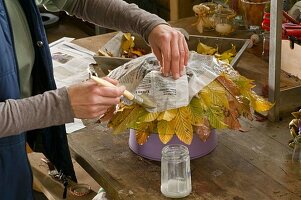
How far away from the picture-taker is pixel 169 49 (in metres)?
1.37

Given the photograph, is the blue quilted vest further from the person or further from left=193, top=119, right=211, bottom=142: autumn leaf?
left=193, top=119, right=211, bottom=142: autumn leaf

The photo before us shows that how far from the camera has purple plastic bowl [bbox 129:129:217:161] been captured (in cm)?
134

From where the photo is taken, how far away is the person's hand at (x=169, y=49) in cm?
135

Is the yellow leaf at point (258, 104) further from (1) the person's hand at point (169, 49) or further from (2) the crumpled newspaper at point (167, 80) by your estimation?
(1) the person's hand at point (169, 49)

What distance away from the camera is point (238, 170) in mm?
1309

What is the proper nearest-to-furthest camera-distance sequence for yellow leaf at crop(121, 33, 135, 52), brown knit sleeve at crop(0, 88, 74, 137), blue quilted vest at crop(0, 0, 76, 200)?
brown knit sleeve at crop(0, 88, 74, 137) → blue quilted vest at crop(0, 0, 76, 200) → yellow leaf at crop(121, 33, 135, 52)

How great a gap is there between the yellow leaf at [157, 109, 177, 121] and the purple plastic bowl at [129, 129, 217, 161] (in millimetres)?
58

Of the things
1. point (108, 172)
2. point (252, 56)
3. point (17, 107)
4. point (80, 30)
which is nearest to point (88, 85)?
point (17, 107)

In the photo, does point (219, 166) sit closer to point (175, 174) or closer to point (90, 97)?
point (175, 174)

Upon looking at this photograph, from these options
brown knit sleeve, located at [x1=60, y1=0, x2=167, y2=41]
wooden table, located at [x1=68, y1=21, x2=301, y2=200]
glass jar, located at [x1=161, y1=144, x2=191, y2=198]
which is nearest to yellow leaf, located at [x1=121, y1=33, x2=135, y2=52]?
brown knit sleeve, located at [x1=60, y1=0, x2=167, y2=41]

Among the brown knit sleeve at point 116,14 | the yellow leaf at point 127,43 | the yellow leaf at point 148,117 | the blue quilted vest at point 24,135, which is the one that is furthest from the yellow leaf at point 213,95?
the yellow leaf at point 127,43

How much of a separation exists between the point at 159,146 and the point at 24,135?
1.10ft

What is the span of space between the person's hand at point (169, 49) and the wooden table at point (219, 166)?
0.76ft

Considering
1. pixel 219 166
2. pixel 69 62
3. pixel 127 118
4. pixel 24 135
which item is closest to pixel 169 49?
pixel 127 118
